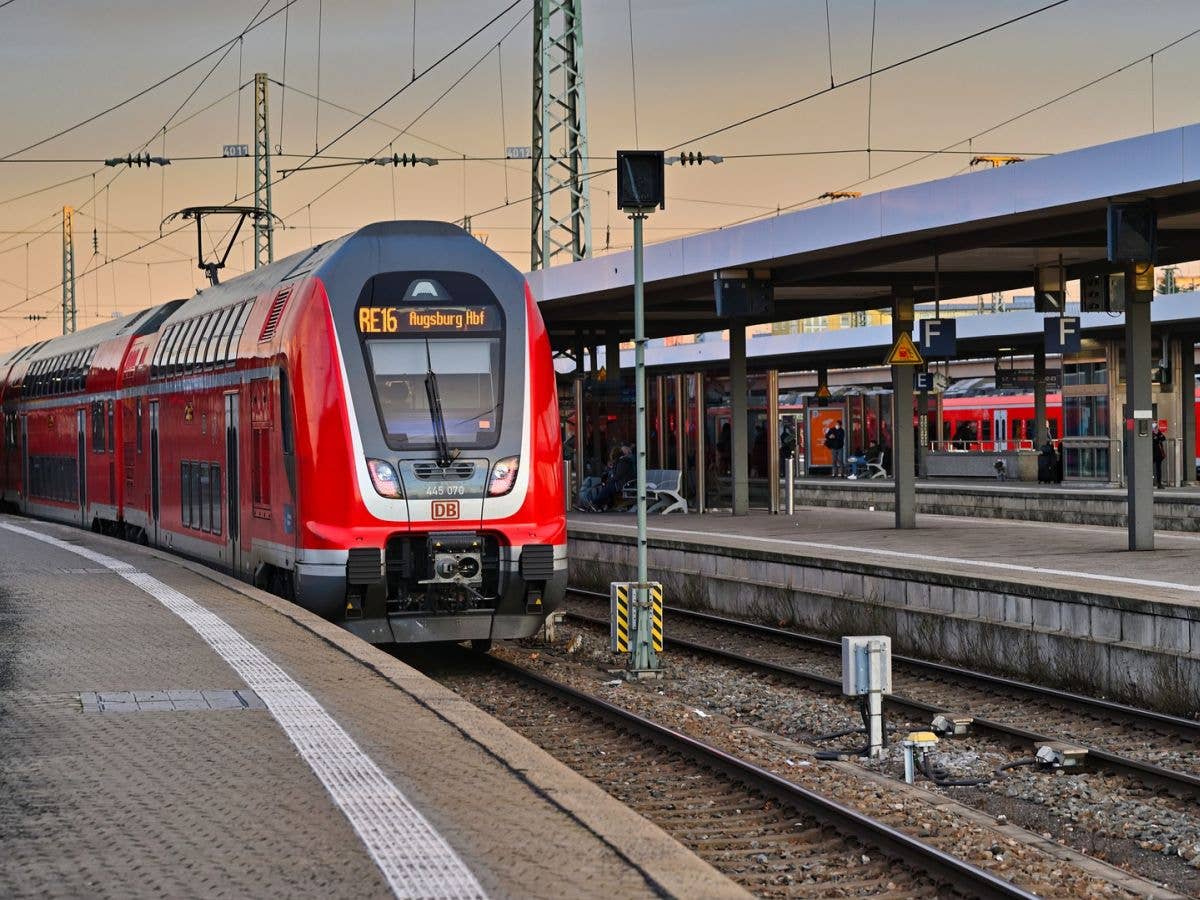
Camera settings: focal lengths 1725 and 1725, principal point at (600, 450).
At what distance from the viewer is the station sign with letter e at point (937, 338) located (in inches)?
1012

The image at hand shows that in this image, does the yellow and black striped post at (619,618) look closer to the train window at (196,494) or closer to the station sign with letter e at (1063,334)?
the train window at (196,494)

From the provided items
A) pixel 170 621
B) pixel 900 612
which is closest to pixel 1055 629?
pixel 900 612

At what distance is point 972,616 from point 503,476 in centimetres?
494

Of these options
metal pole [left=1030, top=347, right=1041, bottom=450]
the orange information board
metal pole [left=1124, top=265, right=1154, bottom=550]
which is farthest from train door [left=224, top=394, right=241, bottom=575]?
the orange information board

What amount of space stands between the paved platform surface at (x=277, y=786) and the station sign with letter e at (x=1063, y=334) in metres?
13.6

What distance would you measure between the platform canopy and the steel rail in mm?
7681

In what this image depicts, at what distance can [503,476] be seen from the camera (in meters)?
14.4

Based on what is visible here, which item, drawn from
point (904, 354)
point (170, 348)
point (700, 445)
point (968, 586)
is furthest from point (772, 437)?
point (968, 586)

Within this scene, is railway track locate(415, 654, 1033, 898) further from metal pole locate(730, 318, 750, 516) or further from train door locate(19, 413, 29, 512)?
train door locate(19, 413, 29, 512)

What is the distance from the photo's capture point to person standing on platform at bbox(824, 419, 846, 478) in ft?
179

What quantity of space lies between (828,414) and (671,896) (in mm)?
53360

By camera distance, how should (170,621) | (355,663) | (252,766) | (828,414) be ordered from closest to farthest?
(252,766)
(355,663)
(170,621)
(828,414)

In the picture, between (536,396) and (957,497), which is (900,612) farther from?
(957,497)

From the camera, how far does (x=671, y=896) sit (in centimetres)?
584
